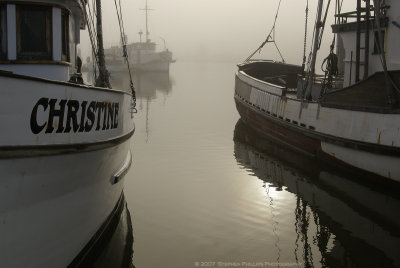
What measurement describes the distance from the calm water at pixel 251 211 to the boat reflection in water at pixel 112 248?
0.63ft

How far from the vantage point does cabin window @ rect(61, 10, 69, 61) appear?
7.82 m

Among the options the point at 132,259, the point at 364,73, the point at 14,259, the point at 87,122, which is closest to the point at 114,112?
the point at 87,122

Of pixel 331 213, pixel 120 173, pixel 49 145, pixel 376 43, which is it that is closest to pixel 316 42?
pixel 376 43

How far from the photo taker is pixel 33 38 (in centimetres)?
730

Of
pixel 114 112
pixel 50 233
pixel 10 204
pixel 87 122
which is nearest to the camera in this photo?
pixel 10 204

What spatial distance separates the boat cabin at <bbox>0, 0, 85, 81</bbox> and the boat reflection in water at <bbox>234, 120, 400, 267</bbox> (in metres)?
5.92

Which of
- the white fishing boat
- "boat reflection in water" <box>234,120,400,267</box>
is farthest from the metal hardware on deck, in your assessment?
"boat reflection in water" <box>234,120,400,267</box>

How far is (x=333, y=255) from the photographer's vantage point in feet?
27.6

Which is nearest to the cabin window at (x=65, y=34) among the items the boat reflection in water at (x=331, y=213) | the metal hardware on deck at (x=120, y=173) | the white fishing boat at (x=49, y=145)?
the white fishing boat at (x=49, y=145)

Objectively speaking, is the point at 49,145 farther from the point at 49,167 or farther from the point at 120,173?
the point at 120,173

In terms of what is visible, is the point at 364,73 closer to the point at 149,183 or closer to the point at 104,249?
the point at 149,183

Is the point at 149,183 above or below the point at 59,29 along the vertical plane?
below

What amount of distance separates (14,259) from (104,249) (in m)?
3.19

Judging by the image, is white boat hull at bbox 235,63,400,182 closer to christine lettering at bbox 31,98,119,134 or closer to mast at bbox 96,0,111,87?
mast at bbox 96,0,111,87
